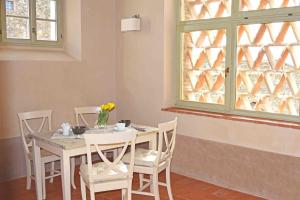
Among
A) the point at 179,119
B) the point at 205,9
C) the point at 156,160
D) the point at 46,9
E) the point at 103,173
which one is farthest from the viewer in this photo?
the point at 46,9

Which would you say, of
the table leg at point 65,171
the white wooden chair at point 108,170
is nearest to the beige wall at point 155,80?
the white wooden chair at point 108,170

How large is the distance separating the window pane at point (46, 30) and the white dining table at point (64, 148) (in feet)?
5.50

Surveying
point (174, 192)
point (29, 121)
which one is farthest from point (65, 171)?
point (29, 121)

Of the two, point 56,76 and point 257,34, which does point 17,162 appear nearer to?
point 56,76

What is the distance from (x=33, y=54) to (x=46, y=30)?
1.45 ft

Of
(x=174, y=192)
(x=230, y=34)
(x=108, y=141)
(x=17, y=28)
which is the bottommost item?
(x=174, y=192)

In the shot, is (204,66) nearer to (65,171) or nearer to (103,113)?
(103,113)

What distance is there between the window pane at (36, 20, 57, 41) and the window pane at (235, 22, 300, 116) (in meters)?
2.49

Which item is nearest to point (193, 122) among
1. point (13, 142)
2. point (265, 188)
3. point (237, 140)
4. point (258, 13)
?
point (237, 140)

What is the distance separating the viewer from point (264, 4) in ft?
12.1

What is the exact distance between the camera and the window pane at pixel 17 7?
429 centimetres

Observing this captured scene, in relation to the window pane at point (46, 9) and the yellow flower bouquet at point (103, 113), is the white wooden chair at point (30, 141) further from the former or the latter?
the window pane at point (46, 9)

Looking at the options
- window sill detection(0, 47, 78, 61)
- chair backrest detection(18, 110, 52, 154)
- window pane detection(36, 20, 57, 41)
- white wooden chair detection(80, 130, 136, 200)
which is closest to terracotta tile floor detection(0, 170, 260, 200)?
chair backrest detection(18, 110, 52, 154)

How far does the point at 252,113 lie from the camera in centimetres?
384
